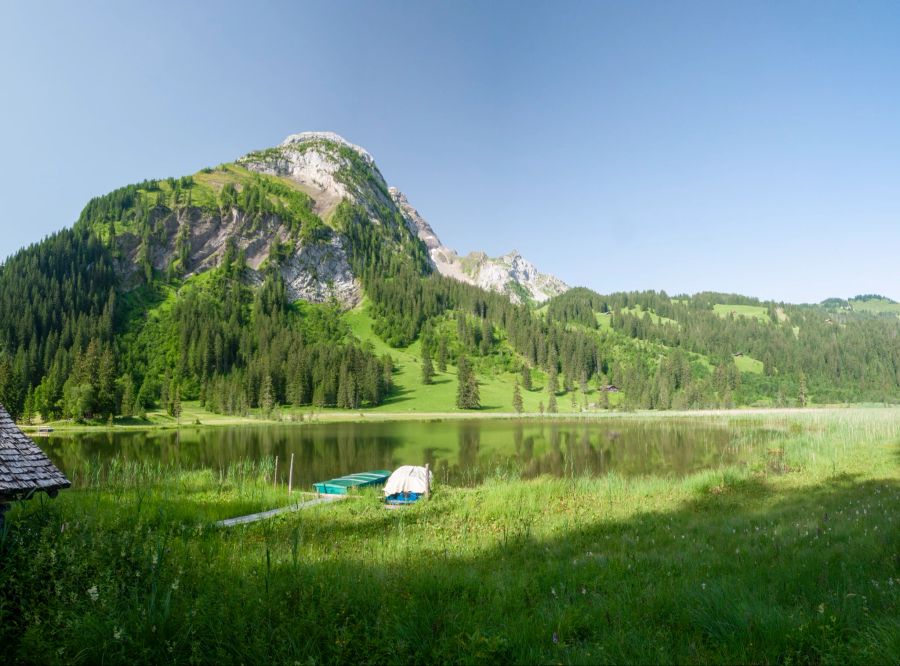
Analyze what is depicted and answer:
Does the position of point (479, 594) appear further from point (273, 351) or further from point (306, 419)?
point (273, 351)

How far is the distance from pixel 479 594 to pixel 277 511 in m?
15.0

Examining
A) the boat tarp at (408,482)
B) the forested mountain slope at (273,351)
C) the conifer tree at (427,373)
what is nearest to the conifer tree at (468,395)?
the forested mountain slope at (273,351)

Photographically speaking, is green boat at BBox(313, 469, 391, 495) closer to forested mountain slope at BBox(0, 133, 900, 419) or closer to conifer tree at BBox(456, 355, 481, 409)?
forested mountain slope at BBox(0, 133, 900, 419)

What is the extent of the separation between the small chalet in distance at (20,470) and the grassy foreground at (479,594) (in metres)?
0.71

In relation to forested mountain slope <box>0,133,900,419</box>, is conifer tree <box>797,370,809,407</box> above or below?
below

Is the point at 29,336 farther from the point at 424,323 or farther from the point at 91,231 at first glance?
the point at 424,323

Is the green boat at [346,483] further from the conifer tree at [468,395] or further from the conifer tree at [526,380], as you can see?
the conifer tree at [526,380]

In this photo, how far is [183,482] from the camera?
2659 cm

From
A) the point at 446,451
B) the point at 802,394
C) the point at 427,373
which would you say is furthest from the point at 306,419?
the point at 802,394

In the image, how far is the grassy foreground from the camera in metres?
5.28

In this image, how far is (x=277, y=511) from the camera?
19.9 meters

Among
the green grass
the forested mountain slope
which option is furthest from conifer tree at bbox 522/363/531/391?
the green grass

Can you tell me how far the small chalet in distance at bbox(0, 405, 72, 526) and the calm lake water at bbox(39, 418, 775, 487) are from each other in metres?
22.5

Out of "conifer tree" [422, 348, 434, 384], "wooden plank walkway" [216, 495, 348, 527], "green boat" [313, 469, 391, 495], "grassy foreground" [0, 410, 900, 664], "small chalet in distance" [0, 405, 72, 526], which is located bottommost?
"green boat" [313, 469, 391, 495]
